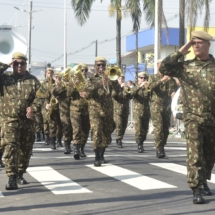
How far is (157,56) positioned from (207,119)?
19135 millimetres

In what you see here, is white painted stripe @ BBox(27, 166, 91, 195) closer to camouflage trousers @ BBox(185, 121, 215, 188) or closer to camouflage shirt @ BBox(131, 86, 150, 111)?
camouflage trousers @ BBox(185, 121, 215, 188)

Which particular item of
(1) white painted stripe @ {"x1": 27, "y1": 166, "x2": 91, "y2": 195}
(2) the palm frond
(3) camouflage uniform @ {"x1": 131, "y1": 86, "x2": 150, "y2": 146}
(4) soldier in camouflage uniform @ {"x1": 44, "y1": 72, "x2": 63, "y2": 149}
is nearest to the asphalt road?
(1) white painted stripe @ {"x1": 27, "y1": 166, "x2": 91, "y2": 195}

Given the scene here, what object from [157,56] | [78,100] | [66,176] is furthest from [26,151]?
[157,56]

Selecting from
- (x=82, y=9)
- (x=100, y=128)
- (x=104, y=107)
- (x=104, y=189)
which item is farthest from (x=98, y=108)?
(x=82, y=9)

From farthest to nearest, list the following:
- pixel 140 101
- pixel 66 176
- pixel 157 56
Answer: pixel 157 56 → pixel 140 101 → pixel 66 176

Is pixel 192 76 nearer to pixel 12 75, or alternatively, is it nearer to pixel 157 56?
pixel 12 75

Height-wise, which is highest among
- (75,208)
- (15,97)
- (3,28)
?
(3,28)

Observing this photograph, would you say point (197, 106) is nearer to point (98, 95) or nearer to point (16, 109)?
point (16, 109)

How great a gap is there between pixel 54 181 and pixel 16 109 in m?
1.48

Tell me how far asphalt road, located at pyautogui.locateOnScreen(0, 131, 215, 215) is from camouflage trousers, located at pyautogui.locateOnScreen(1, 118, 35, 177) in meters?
0.36

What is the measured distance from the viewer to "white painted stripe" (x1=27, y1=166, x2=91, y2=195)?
30.8 ft

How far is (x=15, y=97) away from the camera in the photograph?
379 inches

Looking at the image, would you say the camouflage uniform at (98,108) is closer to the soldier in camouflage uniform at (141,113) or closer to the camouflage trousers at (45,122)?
the soldier in camouflage uniform at (141,113)

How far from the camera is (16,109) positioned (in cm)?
959
